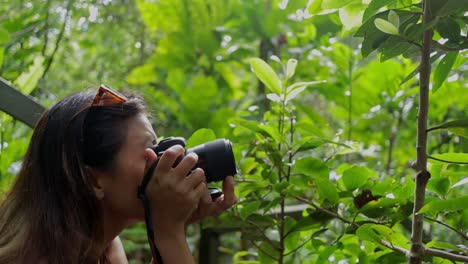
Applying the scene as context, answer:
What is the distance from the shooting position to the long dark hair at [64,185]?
3.58ft

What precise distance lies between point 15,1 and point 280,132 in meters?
1.46

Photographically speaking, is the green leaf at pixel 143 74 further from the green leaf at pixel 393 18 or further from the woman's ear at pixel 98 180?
the green leaf at pixel 393 18

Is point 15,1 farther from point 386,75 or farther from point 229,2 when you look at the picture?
point 386,75

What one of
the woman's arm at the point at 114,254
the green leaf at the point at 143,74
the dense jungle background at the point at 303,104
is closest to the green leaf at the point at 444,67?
the dense jungle background at the point at 303,104

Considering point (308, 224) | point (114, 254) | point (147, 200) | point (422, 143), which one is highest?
point (422, 143)

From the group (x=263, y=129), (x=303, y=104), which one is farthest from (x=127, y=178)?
(x=303, y=104)

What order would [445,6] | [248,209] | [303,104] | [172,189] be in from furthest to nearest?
[303,104], [248,209], [172,189], [445,6]

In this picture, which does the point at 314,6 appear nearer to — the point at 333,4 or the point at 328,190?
the point at 333,4

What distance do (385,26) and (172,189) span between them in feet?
1.43

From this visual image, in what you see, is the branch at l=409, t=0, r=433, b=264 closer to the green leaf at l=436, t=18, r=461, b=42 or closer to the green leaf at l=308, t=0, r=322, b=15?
the green leaf at l=436, t=18, r=461, b=42

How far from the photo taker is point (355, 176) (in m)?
1.14

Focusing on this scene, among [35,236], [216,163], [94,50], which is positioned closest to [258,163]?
[216,163]

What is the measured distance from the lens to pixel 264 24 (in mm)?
2268

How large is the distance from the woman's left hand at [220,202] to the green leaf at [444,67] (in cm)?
39
